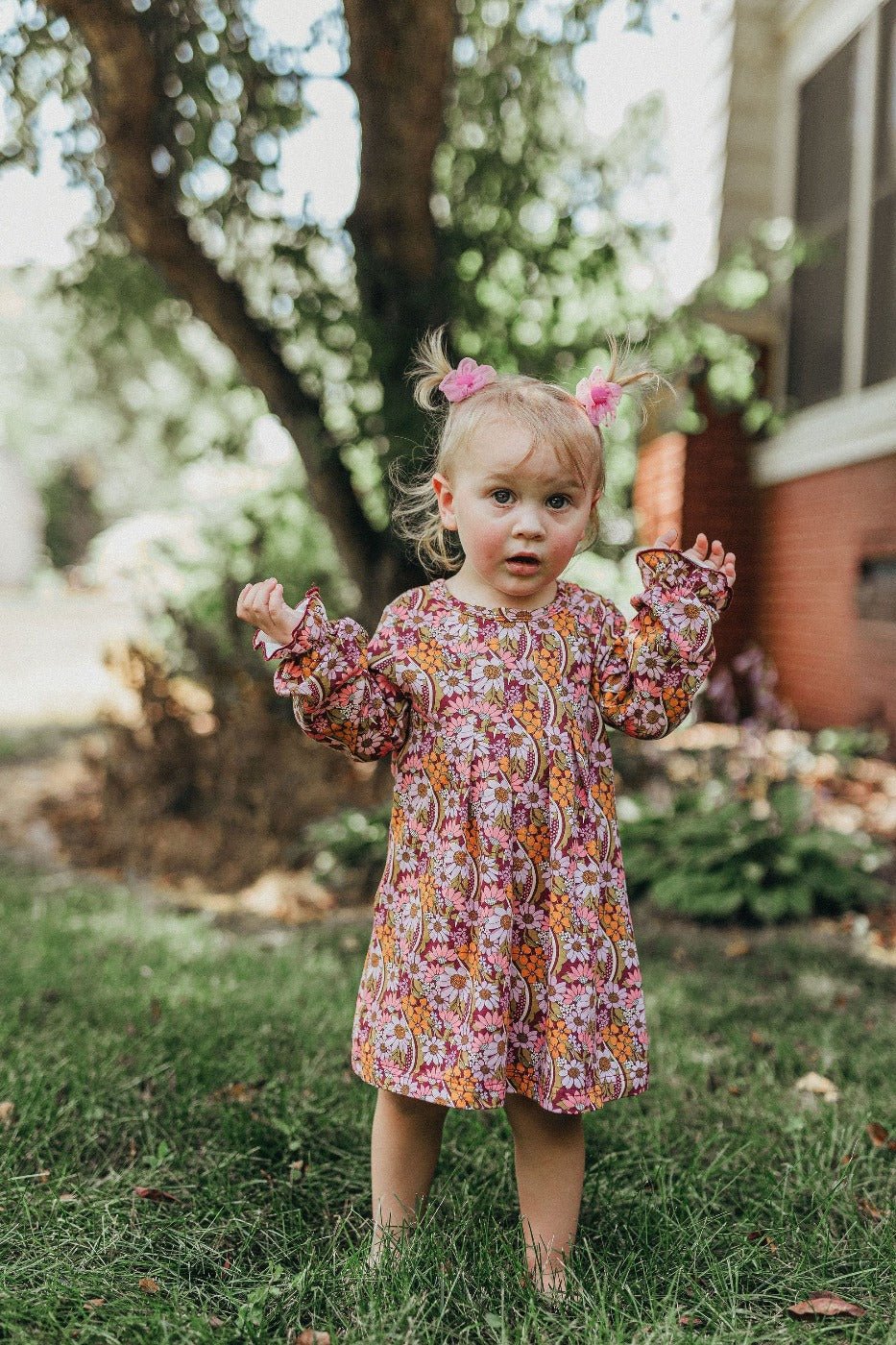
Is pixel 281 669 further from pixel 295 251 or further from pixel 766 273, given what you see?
pixel 766 273

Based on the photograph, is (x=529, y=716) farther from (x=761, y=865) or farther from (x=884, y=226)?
(x=884, y=226)

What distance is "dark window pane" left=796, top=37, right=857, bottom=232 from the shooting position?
20.9ft

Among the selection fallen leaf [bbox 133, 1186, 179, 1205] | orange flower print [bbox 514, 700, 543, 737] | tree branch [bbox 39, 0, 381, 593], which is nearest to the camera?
orange flower print [bbox 514, 700, 543, 737]

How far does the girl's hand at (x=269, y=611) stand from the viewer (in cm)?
190

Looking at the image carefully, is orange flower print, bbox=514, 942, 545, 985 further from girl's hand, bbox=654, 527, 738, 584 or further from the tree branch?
the tree branch

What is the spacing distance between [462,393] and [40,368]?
28800 mm

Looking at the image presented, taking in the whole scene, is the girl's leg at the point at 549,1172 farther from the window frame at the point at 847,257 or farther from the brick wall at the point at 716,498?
A: the brick wall at the point at 716,498

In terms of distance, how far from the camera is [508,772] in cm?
195

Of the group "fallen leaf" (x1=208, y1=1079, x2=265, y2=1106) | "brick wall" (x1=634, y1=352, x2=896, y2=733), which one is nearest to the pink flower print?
"fallen leaf" (x1=208, y1=1079, x2=265, y2=1106)

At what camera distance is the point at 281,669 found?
194 centimetres

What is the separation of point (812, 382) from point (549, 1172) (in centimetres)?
570

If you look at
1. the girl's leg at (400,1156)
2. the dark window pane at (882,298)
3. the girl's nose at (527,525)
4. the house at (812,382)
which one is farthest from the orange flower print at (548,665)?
the dark window pane at (882,298)

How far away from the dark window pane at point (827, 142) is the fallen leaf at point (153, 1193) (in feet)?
20.1

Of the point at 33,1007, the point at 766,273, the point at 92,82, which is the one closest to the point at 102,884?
the point at 33,1007
